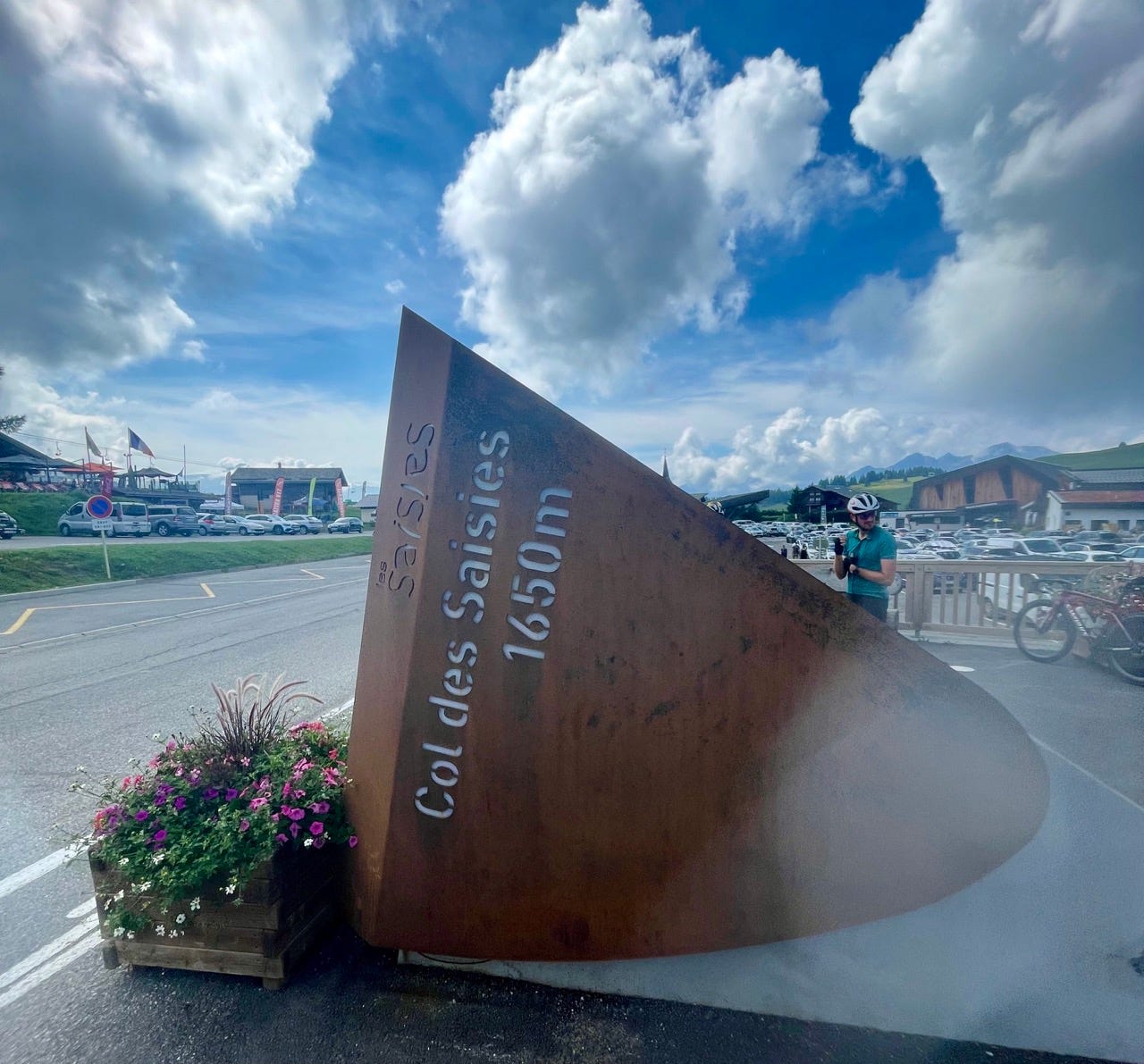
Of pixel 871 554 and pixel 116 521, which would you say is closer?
pixel 871 554

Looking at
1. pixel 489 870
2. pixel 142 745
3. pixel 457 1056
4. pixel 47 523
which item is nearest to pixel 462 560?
pixel 489 870

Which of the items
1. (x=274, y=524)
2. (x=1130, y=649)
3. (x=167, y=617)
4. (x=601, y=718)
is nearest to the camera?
(x=601, y=718)

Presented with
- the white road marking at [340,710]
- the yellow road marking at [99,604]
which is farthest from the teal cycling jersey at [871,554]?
the yellow road marking at [99,604]

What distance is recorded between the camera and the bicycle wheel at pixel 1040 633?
301 inches

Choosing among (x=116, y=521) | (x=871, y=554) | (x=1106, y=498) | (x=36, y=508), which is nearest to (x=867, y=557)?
(x=871, y=554)

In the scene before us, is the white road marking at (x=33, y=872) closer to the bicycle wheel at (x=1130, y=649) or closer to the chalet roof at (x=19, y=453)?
the bicycle wheel at (x=1130, y=649)

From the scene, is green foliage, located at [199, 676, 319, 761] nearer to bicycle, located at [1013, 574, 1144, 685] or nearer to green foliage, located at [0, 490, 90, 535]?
bicycle, located at [1013, 574, 1144, 685]

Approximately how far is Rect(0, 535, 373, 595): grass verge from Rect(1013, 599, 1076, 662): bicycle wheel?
20952 millimetres

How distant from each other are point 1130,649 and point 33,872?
936 centimetres

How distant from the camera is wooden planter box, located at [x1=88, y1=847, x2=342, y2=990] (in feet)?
7.57

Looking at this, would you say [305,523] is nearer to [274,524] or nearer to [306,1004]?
[274,524]

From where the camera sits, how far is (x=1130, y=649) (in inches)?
261

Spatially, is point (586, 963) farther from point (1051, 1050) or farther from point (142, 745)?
point (142, 745)

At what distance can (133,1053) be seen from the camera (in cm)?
207
